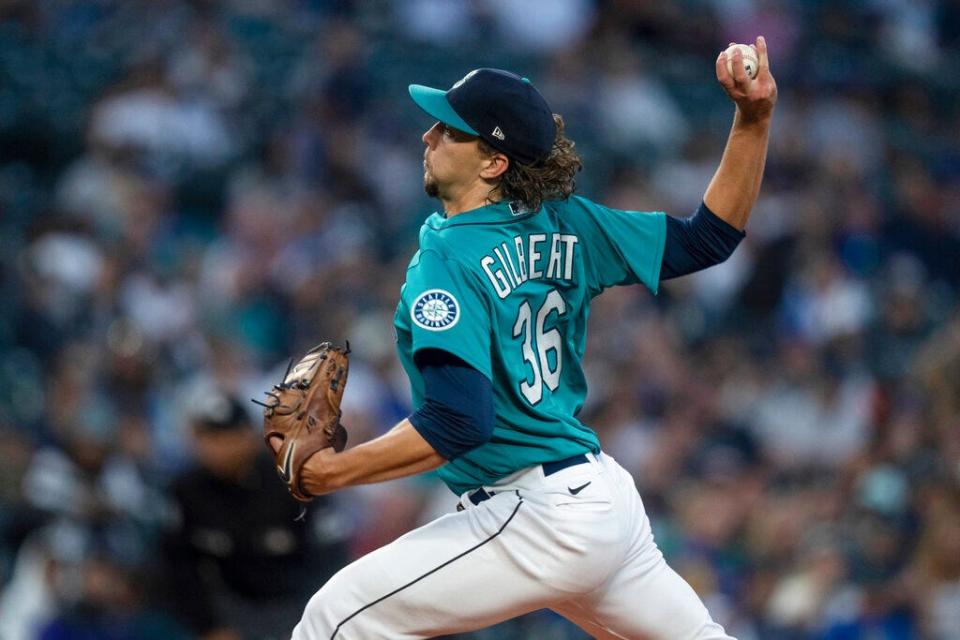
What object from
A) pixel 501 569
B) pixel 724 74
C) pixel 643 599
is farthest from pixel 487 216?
pixel 643 599

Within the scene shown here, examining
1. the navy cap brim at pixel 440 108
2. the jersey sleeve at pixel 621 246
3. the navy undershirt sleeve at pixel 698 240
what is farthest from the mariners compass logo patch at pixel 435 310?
the navy undershirt sleeve at pixel 698 240

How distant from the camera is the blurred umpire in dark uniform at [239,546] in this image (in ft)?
17.9

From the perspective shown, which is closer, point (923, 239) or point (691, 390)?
point (691, 390)

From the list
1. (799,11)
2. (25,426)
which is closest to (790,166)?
(799,11)

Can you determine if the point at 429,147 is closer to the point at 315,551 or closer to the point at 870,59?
the point at 315,551

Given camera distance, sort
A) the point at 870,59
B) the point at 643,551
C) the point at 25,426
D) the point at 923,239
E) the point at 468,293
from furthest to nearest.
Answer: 1. the point at 870,59
2. the point at 923,239
3. the point at 25,426
4. the point at 643,551
5. the point at 468,293

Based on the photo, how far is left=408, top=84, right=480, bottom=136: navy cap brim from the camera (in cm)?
347

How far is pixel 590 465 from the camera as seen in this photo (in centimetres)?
353

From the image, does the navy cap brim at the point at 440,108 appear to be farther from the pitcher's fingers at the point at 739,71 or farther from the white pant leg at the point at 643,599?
the white pant leg at the point at 643,599

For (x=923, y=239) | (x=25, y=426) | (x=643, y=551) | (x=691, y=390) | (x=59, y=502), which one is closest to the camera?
(x=643, y=551)

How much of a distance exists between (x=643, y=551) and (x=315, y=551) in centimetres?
219

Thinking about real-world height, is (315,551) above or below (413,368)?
below

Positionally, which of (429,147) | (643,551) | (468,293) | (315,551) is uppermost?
(429,147)

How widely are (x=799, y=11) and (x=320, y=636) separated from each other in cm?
992
